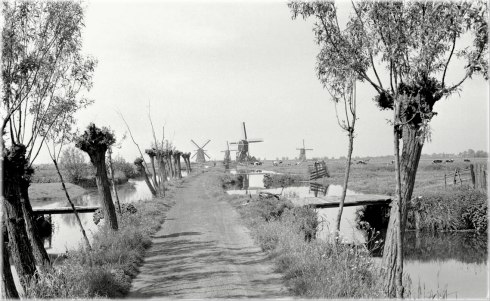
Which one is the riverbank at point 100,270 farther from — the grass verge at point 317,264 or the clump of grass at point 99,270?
the grass verge at point 317,264

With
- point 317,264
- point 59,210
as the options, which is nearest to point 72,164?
point 59,210

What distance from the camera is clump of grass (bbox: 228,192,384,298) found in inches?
317

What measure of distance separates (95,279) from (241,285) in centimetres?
330

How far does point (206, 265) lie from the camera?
11320mm

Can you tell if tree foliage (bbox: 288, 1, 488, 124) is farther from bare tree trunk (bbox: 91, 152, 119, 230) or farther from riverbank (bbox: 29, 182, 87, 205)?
riverbank (bbox: 29, 182, 87, 205)

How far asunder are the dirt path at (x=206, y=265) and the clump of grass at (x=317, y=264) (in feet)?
1.31

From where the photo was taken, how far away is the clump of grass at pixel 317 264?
805 cm

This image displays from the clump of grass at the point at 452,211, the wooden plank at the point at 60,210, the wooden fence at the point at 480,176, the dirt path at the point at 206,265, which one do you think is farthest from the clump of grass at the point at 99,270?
the wooden fence at the point at 480,176

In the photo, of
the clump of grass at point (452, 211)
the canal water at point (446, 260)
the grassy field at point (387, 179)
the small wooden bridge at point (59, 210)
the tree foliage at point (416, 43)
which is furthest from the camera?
the grassy field at point (387, 179)

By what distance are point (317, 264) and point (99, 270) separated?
202 inches

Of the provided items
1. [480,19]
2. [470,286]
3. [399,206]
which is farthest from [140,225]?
[480,19]

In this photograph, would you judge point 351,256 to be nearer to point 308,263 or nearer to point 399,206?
point 308,263

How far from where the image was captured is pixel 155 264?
1170cm

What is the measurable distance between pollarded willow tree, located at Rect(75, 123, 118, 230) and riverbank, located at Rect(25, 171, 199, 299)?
674 millimetres
